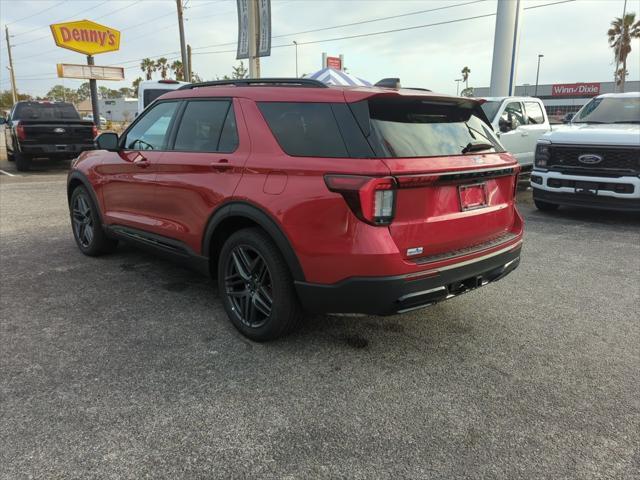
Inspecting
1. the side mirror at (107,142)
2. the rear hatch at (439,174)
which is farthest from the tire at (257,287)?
the side mirror at (107,142)

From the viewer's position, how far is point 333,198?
9.09ft

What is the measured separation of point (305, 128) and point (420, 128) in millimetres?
719

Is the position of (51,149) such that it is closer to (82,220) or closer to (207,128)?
(82,220)

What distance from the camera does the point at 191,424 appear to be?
2.51 meters

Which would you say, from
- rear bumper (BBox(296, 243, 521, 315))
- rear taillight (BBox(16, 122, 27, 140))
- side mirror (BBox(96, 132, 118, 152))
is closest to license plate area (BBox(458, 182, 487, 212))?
rear bumper (BBox(296, 243, 521, 315))

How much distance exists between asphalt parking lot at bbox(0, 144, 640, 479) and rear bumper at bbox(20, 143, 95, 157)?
10112 mm

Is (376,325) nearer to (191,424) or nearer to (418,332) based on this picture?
(418,332)

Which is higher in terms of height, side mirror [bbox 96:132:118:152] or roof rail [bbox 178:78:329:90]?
roof rail [bbox 178:78:329:90]

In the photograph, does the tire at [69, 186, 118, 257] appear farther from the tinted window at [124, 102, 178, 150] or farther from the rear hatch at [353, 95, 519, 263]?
the rear hatch at [353, 95, 519, 263]

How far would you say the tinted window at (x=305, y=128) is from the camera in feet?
9.52

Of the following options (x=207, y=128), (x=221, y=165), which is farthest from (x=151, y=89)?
(x=221, y=165)

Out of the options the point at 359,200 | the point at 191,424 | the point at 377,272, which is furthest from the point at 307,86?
the point at 191,424

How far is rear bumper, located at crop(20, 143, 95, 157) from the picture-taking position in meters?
13.3

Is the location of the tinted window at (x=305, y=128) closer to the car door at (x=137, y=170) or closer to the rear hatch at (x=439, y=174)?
the rear hatch at (x=439, y=174)
